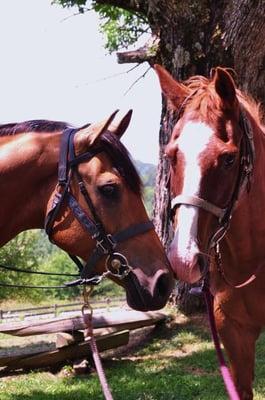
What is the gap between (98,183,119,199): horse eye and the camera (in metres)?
2.96

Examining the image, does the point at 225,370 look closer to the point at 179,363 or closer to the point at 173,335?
the point at 179,363

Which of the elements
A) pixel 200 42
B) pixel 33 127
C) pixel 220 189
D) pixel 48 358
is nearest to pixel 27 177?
pixel 33 127

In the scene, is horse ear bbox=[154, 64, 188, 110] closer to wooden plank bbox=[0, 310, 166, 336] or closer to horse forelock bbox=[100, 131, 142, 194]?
horse forelock bbox=[100, 131, 142, 194]

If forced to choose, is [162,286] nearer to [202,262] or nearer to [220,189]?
[202,262]

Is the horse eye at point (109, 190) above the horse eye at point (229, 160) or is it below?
below

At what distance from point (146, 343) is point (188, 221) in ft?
20.2

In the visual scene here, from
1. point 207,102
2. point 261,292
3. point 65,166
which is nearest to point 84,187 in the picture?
point 65,166

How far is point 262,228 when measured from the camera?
3.45m

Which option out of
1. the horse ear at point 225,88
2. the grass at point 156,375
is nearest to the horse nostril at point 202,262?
the horse ear at point 225,88

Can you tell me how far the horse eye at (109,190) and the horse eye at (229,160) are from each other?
0.62 m

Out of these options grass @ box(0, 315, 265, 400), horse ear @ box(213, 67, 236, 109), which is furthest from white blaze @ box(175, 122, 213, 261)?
grass @ box(0, 315, 265, 400)

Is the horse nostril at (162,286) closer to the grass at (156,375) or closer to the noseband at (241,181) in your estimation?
the noseband at (241,181)

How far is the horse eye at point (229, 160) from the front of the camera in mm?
2848

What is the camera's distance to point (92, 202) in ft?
9.82
